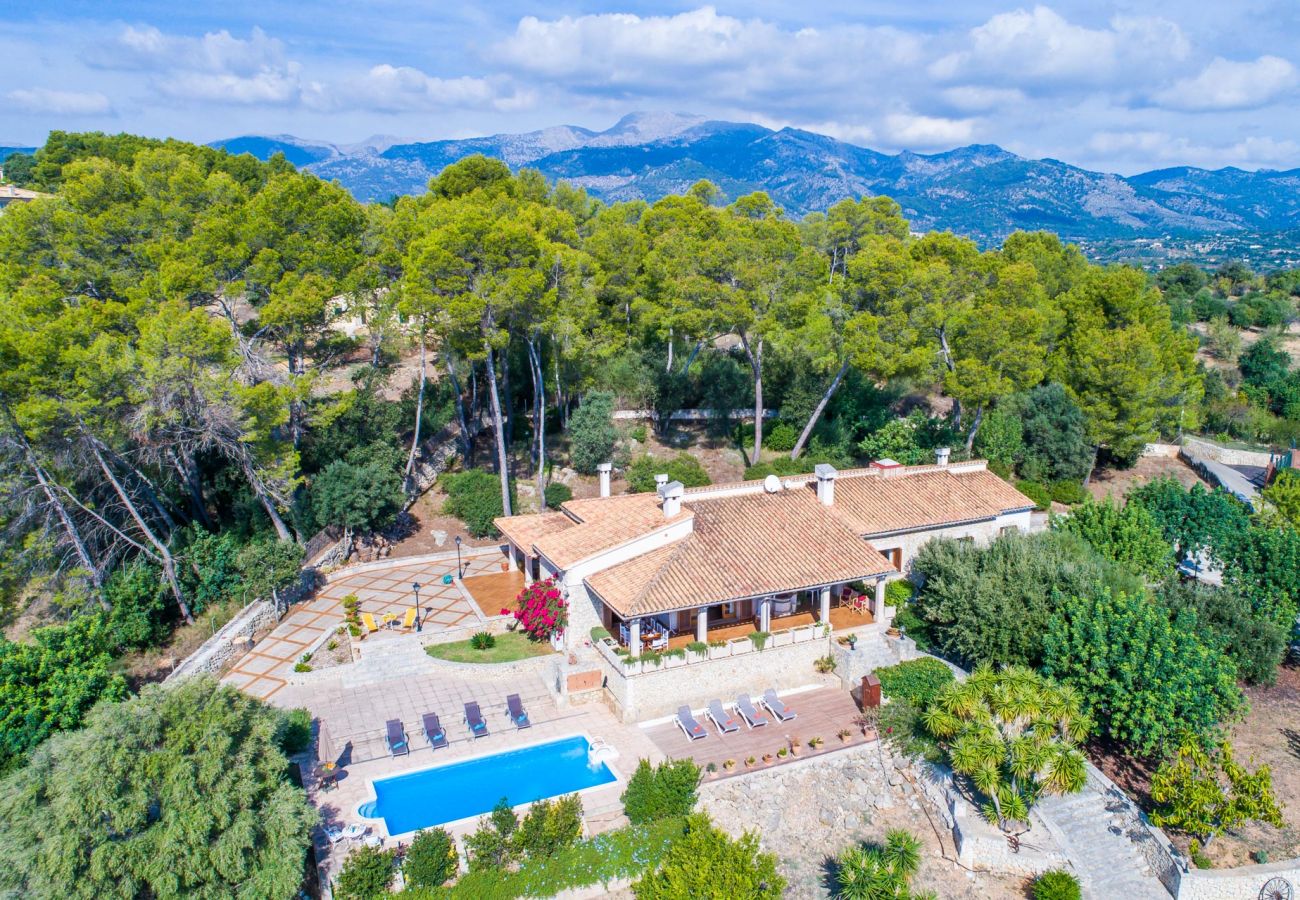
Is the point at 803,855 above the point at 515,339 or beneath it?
beneath

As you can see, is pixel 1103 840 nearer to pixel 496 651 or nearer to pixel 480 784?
pixel 480 784

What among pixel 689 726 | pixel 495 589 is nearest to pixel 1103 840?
pixel 689 726

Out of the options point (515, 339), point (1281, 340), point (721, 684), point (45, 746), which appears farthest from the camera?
point (1281, 340)

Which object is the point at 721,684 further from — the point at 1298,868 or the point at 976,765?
the point at 1298,868

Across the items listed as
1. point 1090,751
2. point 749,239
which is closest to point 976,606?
point 1090,751

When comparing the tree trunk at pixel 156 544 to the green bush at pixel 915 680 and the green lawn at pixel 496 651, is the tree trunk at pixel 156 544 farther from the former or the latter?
the green bush at pixel 915 680

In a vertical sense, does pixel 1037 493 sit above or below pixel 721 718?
below

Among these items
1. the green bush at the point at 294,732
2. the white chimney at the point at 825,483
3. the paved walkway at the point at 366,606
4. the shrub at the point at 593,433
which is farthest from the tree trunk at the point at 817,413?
the green bush at the point at 294,732
